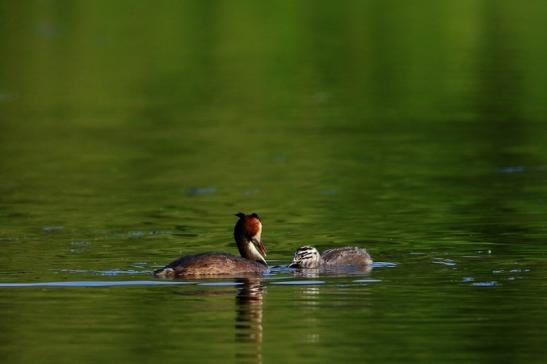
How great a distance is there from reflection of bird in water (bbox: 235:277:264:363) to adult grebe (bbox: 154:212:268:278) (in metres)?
0.19

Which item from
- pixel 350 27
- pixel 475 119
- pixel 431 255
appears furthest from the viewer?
pixel 350 27

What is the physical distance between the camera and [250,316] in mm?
13688

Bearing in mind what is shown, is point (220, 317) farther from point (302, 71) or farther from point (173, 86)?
point (302, 71)

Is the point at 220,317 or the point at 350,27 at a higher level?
the point at 350,27

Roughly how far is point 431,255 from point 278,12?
34.8m

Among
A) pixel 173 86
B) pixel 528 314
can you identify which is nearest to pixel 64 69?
pixel 173 86

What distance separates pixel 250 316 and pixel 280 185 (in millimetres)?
9184

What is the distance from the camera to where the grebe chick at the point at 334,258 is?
15961mm

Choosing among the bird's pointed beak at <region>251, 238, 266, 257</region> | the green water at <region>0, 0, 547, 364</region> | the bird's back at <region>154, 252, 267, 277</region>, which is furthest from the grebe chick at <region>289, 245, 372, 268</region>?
the bird's back at <region>154, 252, 267, 277</region>

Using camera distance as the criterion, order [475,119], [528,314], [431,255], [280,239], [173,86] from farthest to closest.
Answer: [173,86] < [475,119] < [280,239] < [431,255] < [528,314]

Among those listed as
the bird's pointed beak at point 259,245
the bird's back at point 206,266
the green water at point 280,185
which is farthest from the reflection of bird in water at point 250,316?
the bird's pointed beak at point 259,245

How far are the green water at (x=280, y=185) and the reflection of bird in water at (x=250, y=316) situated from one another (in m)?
0.03

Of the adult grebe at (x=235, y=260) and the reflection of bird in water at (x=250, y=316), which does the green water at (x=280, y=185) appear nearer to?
the reflection of bird in water at (x=250, y=316)

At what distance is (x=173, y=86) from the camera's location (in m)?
37.3
